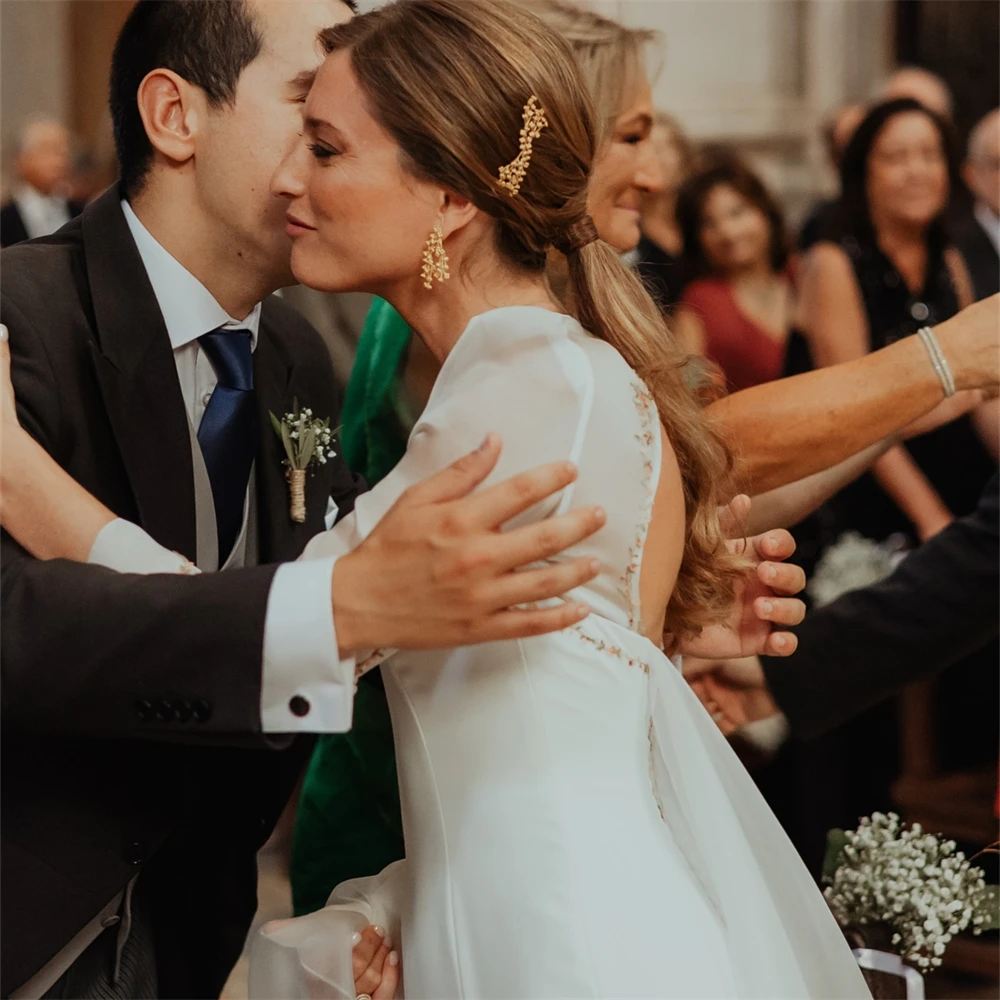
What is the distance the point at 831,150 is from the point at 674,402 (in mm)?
5638

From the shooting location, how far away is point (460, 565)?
1519 millimetres

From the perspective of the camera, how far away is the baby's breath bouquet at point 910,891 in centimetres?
246

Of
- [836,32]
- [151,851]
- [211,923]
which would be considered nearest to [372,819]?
[211,923]

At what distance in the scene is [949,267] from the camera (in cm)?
512

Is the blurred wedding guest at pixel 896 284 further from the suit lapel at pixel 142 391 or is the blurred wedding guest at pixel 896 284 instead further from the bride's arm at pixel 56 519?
the bride's arm at pixel 56 519

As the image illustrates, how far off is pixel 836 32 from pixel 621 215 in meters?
6.76

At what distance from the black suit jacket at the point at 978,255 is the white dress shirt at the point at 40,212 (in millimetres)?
4745

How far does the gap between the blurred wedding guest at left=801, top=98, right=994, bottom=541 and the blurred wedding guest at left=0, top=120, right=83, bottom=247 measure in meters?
4.74

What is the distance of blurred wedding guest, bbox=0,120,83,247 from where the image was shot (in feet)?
27.1

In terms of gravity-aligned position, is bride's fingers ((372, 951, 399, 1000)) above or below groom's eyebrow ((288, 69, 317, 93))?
below

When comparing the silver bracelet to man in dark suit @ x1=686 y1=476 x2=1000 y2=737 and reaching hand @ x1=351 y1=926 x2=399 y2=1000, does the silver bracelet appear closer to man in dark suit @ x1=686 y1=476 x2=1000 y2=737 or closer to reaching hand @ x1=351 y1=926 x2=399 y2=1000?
man in dark suit @ x1=686 y1=476 x2=1000 y2=737

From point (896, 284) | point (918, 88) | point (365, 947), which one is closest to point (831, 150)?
point (918, 88)

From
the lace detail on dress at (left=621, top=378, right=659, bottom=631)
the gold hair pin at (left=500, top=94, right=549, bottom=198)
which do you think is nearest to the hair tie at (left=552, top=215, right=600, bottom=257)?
the gold hair pin at (left=500, top=94, right=549, bottom=198)

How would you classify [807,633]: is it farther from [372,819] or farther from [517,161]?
[517,161]
